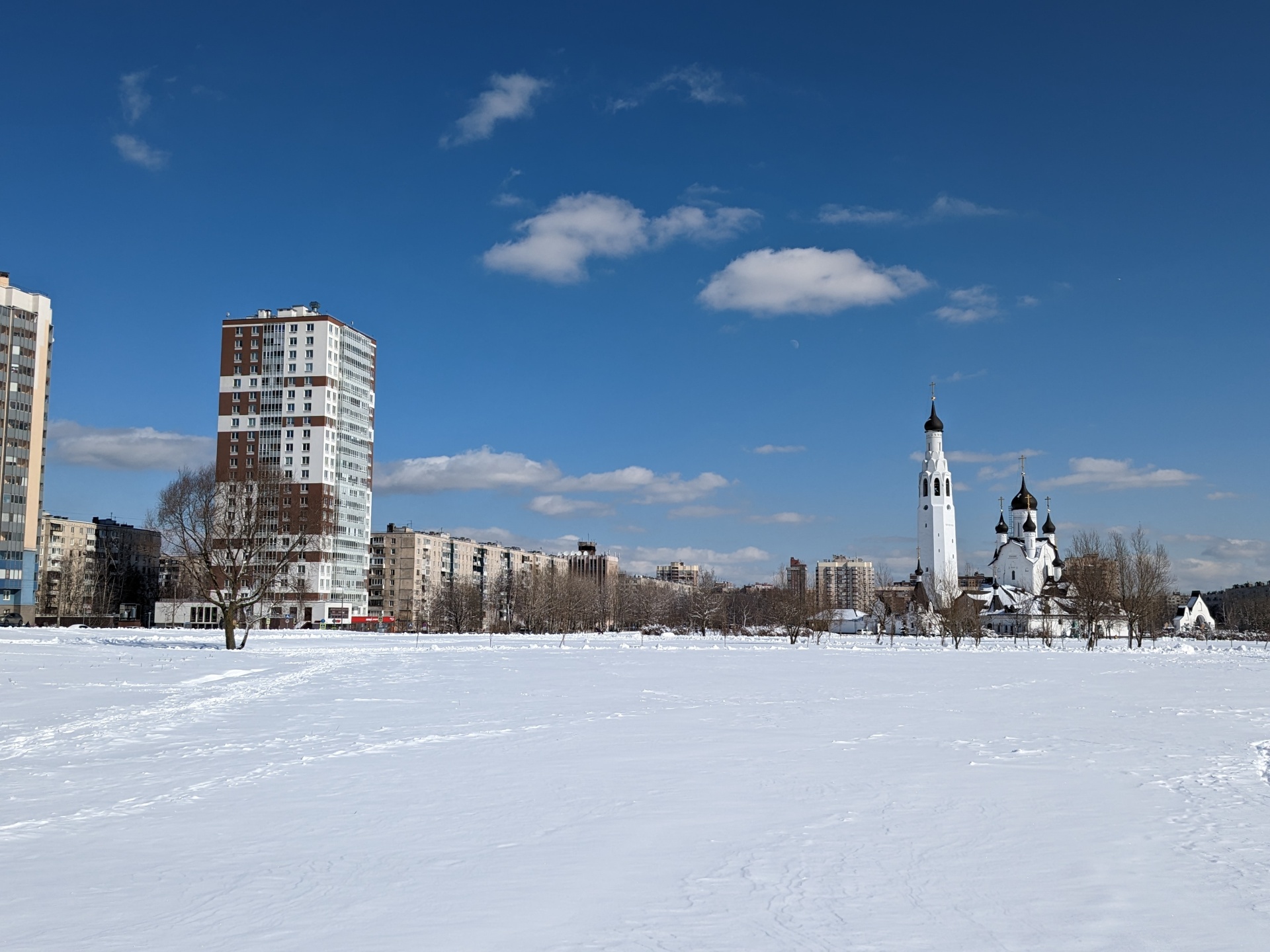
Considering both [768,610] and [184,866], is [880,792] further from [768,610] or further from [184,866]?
[768,610]

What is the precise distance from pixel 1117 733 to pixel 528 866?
1298cm

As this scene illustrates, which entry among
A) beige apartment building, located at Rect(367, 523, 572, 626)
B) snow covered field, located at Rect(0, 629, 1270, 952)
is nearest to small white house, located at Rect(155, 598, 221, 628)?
beige apartment building, located at Rect(367, 523, 572, 626)

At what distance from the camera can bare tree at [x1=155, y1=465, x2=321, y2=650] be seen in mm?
46562

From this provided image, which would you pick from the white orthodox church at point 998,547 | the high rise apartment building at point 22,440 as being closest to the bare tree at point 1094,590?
the white orthodox church at point 998,547

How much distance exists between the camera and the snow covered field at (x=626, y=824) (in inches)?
273

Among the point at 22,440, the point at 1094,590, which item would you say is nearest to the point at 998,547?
the point at 1094,590

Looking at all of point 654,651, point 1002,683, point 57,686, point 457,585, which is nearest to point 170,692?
point 57,686

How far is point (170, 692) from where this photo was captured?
2425 centimetres

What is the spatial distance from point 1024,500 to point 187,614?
114 m

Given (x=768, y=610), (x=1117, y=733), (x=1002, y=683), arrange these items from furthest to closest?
(x=768, y=610)
(x=1002, y=683)
(x=1117, y=733)

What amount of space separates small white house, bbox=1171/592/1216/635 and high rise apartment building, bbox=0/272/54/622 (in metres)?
134

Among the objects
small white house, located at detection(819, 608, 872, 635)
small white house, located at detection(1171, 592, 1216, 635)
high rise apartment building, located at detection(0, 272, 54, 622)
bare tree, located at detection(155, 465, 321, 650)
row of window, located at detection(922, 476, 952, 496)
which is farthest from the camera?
row of window, located at detection(922, 476, 952, 496)

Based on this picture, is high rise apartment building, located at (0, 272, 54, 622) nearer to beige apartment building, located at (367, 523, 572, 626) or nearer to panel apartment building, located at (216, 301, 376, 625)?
panel apartment building, located at (216, 301, 376, 625)

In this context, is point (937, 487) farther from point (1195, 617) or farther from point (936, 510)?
point (1195, 617)
